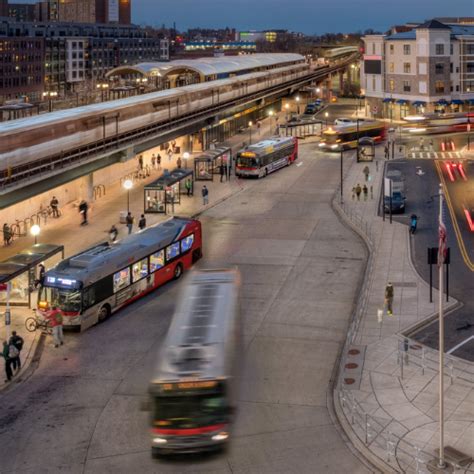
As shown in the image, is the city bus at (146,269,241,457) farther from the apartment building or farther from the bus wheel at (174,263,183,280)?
the apartment building

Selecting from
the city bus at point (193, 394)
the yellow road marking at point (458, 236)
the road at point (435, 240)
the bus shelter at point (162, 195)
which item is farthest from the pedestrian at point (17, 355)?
the bus shelter at point (162, 195)

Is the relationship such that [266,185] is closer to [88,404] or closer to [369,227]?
[369,227]

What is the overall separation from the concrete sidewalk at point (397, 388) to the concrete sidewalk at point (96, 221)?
36.1ft

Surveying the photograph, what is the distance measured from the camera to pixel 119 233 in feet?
150

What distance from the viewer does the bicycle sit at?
28391mm

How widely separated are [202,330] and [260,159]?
1872 inches

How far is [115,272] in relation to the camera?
30578 millimetres

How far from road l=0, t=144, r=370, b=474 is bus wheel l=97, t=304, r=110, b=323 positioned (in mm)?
312

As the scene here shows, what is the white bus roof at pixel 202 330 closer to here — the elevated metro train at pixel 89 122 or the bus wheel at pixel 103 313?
the bus wheel at pixel 103 313

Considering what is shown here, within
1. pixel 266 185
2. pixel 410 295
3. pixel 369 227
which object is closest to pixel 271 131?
pixel 266 185

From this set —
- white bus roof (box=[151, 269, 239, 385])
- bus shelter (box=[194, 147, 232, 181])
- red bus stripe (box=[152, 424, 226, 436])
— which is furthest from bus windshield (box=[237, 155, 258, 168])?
red bus stripe (box=[152, 424, 226, 436])

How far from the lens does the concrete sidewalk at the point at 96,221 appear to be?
29.5 metres

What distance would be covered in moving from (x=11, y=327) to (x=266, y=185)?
37754mm

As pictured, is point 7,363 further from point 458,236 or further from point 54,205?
point 458,236
